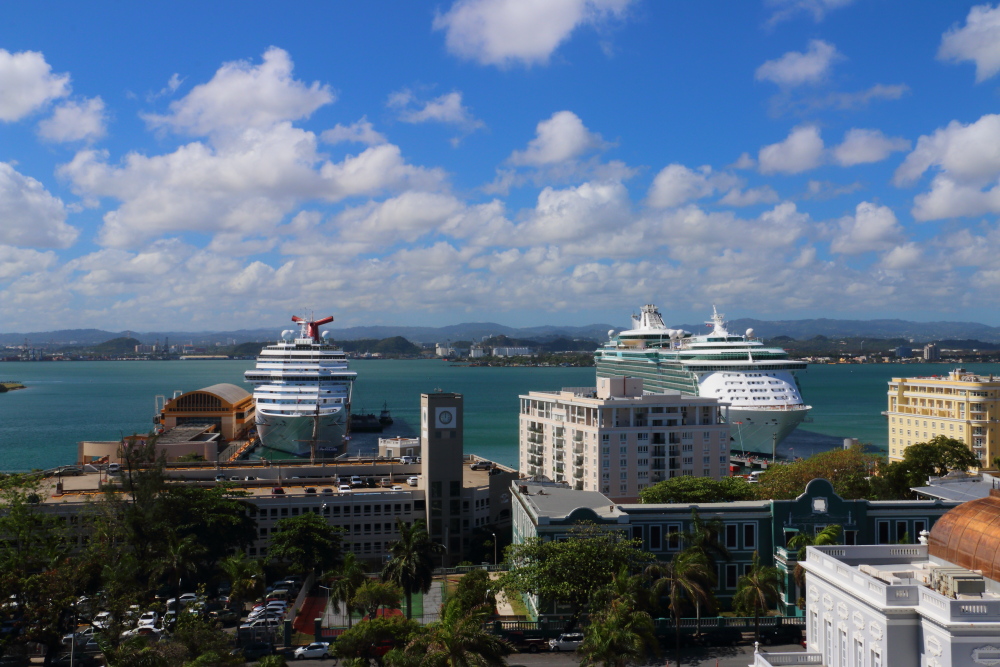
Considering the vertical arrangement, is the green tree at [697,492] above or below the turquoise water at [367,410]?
above

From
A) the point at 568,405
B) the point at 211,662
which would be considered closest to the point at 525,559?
the point at 211,662

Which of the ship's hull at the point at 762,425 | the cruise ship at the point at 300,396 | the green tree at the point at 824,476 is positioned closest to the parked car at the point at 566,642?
the green tree at the point at 824,476

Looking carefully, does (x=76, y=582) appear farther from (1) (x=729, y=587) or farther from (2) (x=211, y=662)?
(1) (x=729, y=587)

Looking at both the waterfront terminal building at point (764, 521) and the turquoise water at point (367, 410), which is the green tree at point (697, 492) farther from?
the turquoise water at point (367, 410)

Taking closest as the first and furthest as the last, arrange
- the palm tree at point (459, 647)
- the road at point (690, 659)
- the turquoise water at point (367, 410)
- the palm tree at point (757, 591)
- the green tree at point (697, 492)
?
the palm tree at point (459, 647), the road at point (690, 659), the palm tree at point (757, 591), the green tree at point (697, 492), the turquoise water at point (367, 410)

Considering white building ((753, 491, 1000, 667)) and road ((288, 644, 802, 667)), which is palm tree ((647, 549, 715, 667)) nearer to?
road ((288, 644, 802, 667))

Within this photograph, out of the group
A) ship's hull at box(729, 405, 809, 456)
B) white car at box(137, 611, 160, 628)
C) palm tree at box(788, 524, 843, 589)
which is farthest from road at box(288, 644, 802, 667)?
ship's hull at box(729, 405, 809, 456)
